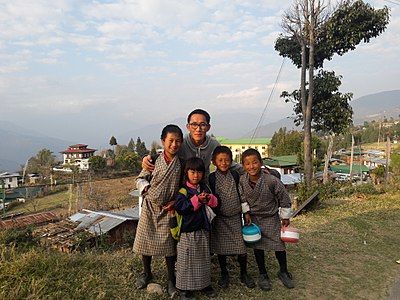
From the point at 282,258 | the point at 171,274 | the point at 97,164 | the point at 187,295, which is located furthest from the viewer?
the point at 97,164

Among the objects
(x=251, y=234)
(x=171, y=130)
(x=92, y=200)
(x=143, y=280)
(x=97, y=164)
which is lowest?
(x=92, y=200)

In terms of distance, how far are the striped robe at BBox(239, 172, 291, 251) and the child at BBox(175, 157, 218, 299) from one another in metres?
0.49

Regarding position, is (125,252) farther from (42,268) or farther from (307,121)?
(307,121)

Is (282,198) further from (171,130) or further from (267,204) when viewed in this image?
(171,130)

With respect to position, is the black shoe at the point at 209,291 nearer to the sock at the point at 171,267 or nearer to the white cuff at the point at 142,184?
the sock at the point at 171,267

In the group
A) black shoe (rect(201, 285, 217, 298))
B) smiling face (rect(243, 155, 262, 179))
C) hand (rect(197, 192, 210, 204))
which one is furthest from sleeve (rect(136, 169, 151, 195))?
black shoe (rect(201, 285, 217, 298))

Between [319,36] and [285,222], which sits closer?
[285,222]

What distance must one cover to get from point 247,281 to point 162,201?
1231 mm

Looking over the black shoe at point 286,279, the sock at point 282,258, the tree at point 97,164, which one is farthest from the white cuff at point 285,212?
the tree at point 97,164

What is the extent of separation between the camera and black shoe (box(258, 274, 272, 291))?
3.35 metres

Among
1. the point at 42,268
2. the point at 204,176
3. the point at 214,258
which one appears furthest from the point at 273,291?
the point at 42,268

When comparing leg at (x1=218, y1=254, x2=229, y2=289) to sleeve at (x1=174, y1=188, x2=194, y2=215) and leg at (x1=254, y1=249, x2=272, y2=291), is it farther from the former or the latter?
sleeve at (x1=174, y1=188, x2=194, y2=215)

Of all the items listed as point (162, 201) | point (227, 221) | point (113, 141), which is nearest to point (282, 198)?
point (227, 221)

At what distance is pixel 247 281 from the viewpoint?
3371 millimetres
